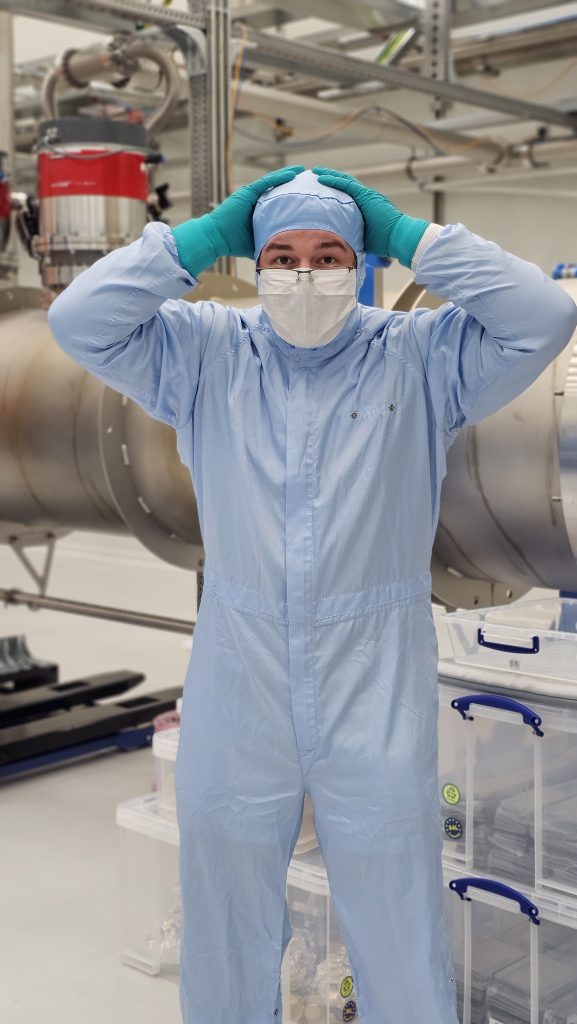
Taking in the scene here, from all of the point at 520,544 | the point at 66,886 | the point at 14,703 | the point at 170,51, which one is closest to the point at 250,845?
the point at 520,544

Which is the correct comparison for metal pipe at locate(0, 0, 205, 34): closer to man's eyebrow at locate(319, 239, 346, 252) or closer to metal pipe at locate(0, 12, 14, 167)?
metal pipe at locate(0, 12, 14, 167)

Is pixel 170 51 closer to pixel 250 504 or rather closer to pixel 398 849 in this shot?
pixel 250 504

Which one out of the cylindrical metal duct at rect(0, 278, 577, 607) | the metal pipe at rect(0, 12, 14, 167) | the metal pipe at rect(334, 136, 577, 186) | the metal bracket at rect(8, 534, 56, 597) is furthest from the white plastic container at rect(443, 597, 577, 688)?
the metal pipe at rect(334, 136, 577, 186)

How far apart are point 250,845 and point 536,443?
0.66m

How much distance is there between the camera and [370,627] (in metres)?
1.22

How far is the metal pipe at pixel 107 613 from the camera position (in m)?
2.63

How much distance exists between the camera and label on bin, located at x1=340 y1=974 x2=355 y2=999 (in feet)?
5.03

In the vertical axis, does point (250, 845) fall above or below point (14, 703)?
above

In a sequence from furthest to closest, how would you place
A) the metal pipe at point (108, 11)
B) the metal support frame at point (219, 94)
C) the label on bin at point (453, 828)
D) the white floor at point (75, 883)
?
the metal support frame at point (219, 94)
the metal pipe at point (108, 11)
the white floor at point (75, 883)
the label on bin at point (453, 828)

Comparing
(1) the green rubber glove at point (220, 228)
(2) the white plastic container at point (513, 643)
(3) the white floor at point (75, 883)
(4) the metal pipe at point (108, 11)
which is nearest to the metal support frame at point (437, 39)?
(4) the metal pipe at point (108, 11)

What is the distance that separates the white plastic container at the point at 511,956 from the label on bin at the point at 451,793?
91 mm

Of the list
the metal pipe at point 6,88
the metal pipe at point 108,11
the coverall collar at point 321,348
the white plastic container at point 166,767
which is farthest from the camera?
the metal pipe at point 6,88

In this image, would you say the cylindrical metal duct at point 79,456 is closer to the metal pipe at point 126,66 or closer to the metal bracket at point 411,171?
the metal pipe at point 126,66

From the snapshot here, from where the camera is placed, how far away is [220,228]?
1.22 meters
